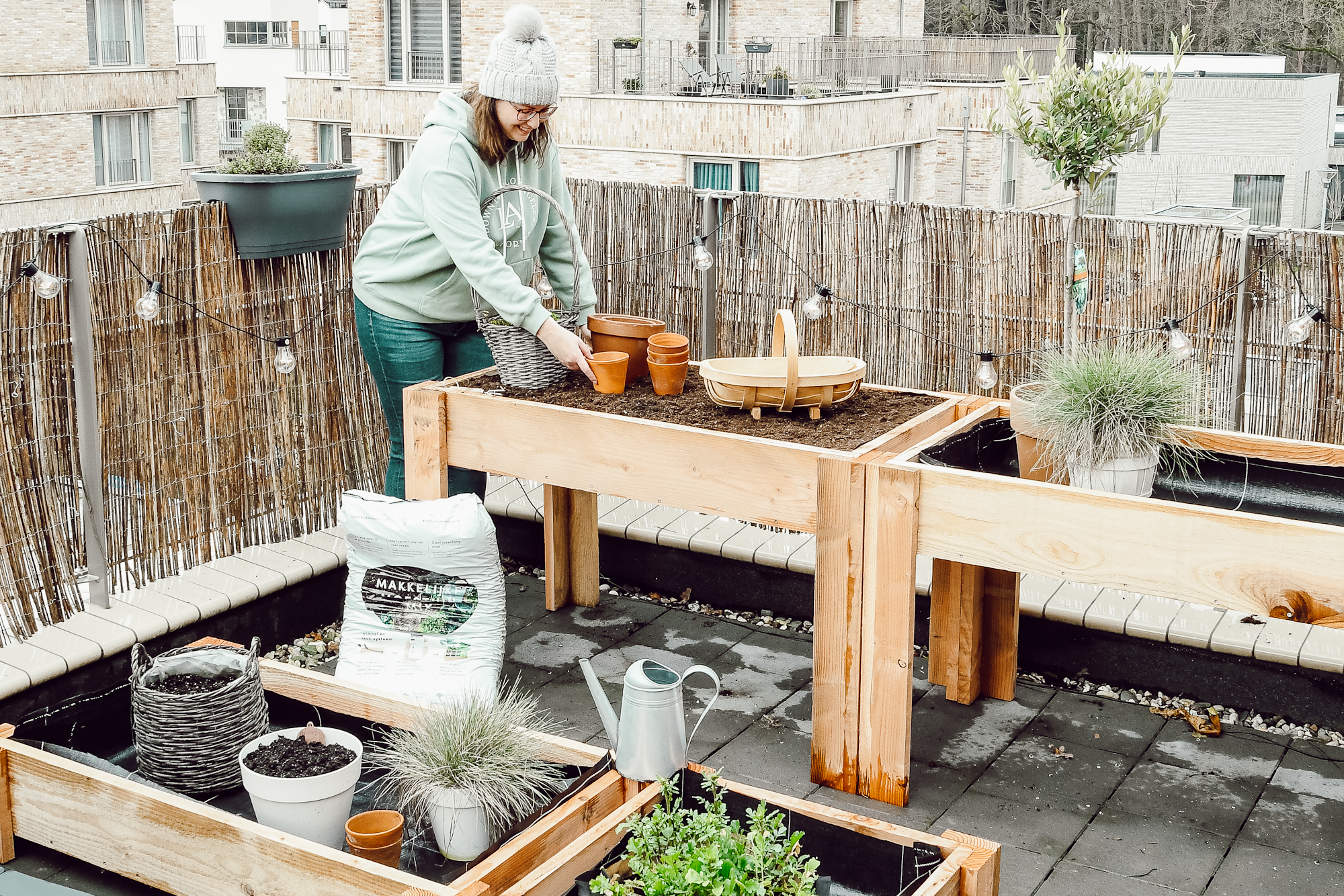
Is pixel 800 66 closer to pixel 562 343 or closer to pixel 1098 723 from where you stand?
pixel 562 343

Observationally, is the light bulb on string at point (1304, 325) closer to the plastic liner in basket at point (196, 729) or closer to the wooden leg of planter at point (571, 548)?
the wooden leg of planter at point (571, 548)

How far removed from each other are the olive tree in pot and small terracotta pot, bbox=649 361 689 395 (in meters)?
1.31

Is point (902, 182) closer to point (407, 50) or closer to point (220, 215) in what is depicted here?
point (407, 50)

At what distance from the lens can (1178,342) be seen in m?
3.83

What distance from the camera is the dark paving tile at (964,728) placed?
316cm

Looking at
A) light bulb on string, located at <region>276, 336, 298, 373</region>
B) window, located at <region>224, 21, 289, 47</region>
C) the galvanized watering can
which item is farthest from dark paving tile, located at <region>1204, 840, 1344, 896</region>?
window, located at <region>224, 21, 289, 47</region>

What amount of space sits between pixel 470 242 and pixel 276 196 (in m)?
0.95

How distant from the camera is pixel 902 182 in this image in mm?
20094

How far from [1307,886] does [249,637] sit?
2.63 metres

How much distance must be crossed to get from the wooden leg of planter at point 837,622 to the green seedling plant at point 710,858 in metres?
0.67

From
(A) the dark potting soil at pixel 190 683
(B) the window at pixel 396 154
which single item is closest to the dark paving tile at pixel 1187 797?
(A) the dark potting soil at pixel 190 683

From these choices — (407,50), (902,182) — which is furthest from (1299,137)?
(407,50)

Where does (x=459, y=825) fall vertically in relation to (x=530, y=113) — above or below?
below

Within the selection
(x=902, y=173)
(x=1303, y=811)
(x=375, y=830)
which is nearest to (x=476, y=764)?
(x=375, y=830)
